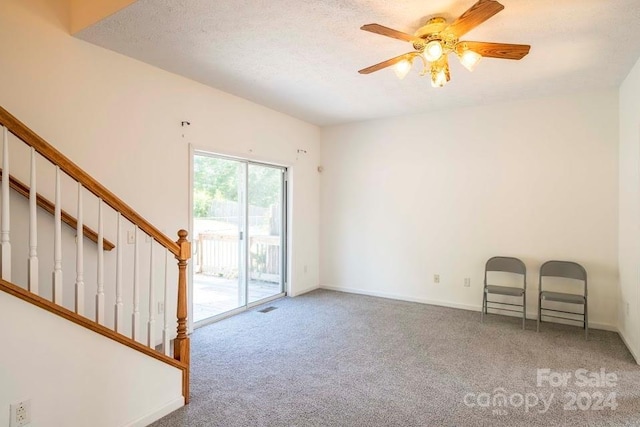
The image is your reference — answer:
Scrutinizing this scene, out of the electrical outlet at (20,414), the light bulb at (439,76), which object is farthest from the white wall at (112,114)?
the light bulb at (439,76)

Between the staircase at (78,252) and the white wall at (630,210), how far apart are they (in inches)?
152

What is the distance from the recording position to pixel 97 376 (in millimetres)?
2000

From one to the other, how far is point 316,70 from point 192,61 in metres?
1.16

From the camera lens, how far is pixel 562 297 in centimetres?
387

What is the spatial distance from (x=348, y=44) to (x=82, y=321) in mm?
2668

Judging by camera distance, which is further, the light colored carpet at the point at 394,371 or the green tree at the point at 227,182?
A: the green tree at the point at 227,182

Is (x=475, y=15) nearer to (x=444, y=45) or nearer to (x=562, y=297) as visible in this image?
(x=444, y=45)

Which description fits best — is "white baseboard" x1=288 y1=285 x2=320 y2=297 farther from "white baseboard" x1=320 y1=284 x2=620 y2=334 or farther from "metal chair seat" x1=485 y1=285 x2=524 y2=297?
"metal chair seat" x1=485 y1=285 x2=524 y2=297

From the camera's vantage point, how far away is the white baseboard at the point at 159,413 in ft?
7.18

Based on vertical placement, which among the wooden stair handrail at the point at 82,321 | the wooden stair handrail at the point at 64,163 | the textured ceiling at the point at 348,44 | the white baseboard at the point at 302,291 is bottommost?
the white baseboard at the point at 302,291

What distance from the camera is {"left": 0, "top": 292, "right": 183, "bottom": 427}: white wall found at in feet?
5.52

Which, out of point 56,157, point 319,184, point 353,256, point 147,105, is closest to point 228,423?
point 56,157

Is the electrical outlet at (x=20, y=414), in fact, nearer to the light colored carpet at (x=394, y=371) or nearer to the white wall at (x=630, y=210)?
the light colored carpet at (x=394, y=371)

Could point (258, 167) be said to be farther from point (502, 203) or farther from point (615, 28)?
point (615, 28)
